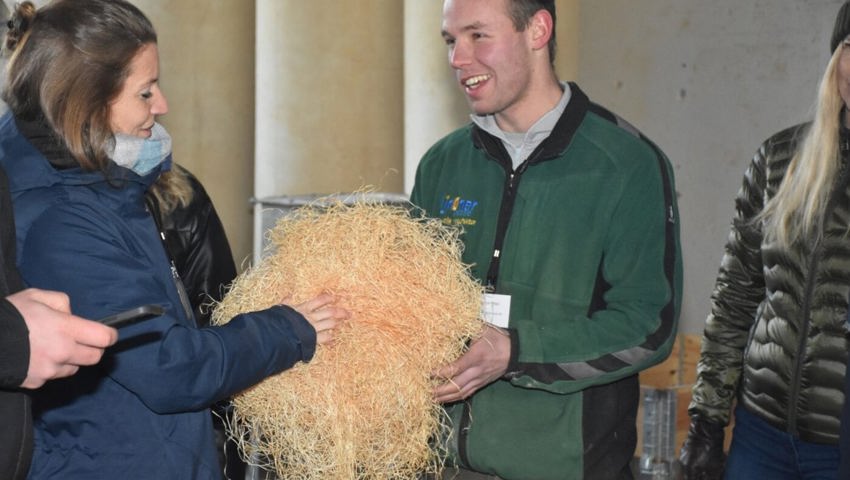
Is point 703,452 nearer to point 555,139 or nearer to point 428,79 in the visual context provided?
point 555,139

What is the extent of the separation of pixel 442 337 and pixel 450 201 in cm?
61

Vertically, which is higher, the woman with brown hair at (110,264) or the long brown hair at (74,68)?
the long brown hair at (74,68)

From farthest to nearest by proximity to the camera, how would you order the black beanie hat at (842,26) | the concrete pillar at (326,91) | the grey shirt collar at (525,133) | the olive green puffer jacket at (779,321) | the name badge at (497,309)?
1. the concrete pillar at (326,91)
2. the black beanie hat at (842,26)
3. the olive green puffer jacket at (779,321)
4. the grey shirt collar at (525,133)
5. the name badge at (497,309)

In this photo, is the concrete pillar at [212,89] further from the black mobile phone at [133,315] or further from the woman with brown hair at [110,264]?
the black mobile phone at [133,315]

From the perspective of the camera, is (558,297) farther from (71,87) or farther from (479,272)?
(71,87)

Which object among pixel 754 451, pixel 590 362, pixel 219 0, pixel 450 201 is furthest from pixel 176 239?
pixel 219 0

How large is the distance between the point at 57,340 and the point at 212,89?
12.7 feet

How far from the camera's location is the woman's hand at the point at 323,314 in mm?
2355

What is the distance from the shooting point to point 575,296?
2.71 m

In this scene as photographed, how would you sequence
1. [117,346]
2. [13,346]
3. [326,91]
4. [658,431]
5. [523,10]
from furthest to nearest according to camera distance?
[326,91] → [658,431] → [523,10] → [117,346] → [13,346]

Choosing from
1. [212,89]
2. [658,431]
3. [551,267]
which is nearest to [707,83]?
[658,431]

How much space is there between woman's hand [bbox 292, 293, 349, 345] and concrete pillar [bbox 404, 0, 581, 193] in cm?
428

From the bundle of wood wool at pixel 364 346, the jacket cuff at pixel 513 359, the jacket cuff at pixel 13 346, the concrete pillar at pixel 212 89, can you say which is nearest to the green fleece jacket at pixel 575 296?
the jacket cuff at pixel 513 359

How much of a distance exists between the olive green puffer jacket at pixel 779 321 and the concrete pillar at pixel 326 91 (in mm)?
2982
